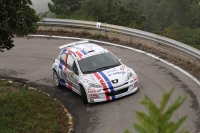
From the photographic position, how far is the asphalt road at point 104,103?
10.2m

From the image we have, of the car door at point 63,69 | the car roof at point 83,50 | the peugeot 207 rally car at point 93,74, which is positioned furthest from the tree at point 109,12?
the peugeot 207 rally car at point 93,74

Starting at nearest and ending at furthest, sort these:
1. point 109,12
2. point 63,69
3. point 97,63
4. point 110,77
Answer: point 110,77 → point 97,63 → point 63,69 → point 109,12

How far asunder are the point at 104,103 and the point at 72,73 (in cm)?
150

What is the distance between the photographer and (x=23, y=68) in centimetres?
1528

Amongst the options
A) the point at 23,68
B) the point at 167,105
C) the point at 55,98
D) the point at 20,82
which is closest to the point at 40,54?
the point at 23,68

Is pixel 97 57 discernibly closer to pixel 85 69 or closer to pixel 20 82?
pixel 85 69

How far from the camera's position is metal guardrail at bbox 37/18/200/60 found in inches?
551

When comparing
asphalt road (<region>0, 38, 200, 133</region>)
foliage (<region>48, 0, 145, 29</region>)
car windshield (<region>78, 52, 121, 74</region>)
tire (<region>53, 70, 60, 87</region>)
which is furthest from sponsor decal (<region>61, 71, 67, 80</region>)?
foliage (<region>48, 0, 145, 29</region>)

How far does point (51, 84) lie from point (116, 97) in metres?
3.21

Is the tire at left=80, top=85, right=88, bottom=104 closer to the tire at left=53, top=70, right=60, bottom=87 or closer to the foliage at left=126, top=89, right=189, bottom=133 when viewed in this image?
the tire at left=53, top=70, right=60, bottom=87

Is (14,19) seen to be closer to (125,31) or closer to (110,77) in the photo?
(110,77)

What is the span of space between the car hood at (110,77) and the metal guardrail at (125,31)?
3.26 meters

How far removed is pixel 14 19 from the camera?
34.1 feet

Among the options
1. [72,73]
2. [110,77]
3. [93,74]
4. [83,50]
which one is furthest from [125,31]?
[110,77]
